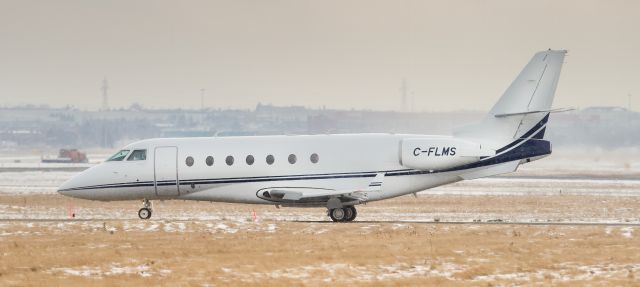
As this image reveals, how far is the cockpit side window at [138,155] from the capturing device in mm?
41531

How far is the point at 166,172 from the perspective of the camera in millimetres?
40969

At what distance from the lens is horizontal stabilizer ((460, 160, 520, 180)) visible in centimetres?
3916

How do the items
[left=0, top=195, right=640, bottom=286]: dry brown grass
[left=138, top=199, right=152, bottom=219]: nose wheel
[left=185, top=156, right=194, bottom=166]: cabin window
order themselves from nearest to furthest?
1. [left=0, top=195, right=640, bottom=286]: dry brown grass
2. [left=185, top=156, right=194, bottom=166]: cabin window
3. [left=138, top=199, right=152, bottom=219]: nose wheel

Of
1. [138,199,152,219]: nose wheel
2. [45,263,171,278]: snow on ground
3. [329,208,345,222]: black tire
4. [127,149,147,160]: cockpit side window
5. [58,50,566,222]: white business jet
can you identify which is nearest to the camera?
[45,263,171,278]: snow on ground

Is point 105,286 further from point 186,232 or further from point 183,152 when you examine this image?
point 183,152

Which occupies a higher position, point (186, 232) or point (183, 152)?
point (183, 152)

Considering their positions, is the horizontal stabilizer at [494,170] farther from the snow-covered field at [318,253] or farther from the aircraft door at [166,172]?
the aircraft door at [166,172]

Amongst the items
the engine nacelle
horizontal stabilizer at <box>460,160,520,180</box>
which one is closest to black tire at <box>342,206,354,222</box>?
the engine nacelle

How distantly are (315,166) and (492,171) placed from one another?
20.2ft

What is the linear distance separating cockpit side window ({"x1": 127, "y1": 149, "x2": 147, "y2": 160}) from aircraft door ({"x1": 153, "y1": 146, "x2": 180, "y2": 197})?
53 cm

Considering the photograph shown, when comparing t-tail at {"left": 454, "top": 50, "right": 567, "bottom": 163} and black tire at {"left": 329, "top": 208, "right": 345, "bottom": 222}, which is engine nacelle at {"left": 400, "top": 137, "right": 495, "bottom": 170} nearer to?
t-tail at {"left": 454, "top": 50, "right": 567, "bottom": 163}

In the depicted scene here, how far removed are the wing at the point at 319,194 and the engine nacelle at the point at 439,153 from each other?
118cm

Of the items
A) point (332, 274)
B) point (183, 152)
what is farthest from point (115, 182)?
point (332, 274)

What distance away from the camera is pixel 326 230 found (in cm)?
3475
